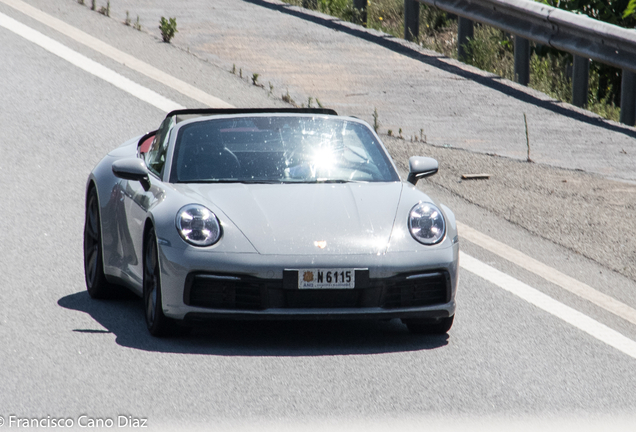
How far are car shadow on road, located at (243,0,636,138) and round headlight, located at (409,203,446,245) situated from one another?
5.65m

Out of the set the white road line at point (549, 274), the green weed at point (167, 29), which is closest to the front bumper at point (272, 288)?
the white road line at point (549, 274)

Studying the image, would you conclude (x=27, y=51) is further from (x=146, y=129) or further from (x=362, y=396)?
(x=362, y=396)

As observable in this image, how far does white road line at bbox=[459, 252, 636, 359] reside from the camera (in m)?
6.93

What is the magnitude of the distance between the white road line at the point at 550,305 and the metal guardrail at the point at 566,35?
4.15 meters

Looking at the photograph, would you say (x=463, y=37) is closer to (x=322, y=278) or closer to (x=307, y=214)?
(x=307, y=214)

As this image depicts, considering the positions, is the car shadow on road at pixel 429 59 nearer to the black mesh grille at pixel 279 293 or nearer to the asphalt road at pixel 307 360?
the asphalt road at pixel 307 360

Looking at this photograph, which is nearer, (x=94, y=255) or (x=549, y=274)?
(x=94, y=255)

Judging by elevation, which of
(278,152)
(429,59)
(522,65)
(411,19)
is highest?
(278,152)

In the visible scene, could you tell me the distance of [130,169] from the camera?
707cm

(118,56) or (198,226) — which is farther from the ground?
(198,226)

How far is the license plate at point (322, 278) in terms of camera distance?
636cm

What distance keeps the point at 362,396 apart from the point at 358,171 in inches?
81.4

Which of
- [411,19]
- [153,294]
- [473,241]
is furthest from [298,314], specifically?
[411,19]

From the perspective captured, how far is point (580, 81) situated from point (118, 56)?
5014 mm
